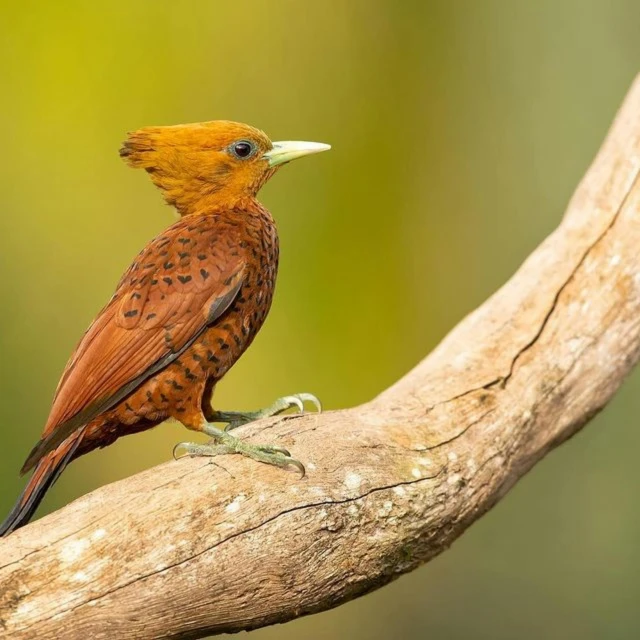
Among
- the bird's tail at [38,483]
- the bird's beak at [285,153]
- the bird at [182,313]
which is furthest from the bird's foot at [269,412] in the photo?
the bird's beak at [285,153]

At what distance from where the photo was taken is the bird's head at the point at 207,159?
3.31 meters

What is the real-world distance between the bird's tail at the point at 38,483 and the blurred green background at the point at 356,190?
2.04 meters

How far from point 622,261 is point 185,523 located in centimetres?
192

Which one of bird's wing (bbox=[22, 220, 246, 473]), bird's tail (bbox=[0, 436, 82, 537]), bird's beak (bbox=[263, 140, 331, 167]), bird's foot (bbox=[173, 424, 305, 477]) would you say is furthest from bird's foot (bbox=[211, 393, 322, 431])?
bird's beak (bbox=[263, 140, 331, 167])

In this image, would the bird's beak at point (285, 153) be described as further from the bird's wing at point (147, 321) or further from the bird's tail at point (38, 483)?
the bird's tail at point (38, 483)

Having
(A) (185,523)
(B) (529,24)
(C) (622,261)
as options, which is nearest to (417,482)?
(A) (185,523)

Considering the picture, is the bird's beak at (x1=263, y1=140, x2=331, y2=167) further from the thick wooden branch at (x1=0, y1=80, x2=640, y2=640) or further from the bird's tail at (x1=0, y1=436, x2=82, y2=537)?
the bird's tail at (x1=0, y1=436, x2=82, y2=537)

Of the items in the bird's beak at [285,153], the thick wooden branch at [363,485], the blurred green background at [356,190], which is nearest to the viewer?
the thick wooden branch at [363,485]

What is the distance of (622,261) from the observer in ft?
12.5

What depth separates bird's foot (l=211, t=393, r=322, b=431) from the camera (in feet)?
11.4

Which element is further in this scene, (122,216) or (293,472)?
(122,216)

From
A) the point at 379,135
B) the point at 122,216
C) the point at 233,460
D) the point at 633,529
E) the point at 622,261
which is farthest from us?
the point at 633,529

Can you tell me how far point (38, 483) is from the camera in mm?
3018

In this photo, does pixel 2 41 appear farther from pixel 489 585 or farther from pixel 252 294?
pixel 489 585
